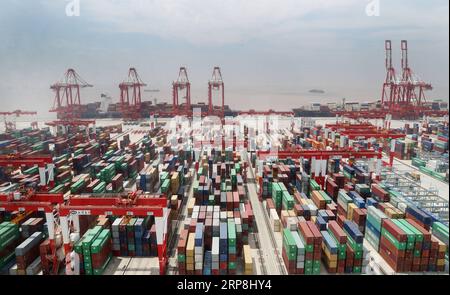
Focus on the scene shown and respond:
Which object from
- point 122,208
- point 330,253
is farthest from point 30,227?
point 330,253

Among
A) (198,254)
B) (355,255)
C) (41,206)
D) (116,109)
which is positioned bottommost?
(355,255)

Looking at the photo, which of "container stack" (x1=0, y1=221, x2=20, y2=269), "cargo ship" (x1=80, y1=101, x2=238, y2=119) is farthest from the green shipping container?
"cargo ship" (x1=80, y1=101, x2=238, y2=119)

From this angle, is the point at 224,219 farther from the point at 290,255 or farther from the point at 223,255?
the point at 290,255

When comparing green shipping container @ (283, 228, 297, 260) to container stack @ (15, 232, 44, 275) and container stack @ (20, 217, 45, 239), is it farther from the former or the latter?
container stack @ (20, 217, 45, 239)

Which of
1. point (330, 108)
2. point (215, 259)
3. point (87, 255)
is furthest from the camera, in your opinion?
point (330, 108)

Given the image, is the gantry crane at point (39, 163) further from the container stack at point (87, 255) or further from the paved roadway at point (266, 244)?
the paved roadway at point (266, 244)

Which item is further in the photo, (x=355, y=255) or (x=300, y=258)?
(x=355, y=255)

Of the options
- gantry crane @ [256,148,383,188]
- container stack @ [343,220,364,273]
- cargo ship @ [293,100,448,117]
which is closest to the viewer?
container stack @ [343,220,364,273]

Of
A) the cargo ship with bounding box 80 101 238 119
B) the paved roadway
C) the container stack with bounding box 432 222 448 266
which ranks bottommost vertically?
the paved roadway
